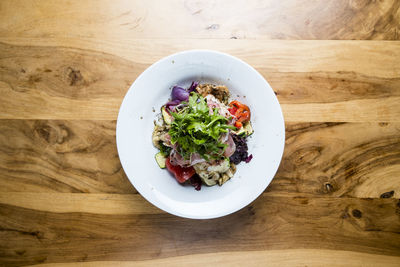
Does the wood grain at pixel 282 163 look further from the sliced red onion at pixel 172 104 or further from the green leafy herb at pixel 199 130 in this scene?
the green leafy herb at pixel 199 130

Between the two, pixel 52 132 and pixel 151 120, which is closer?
pixel 151 120

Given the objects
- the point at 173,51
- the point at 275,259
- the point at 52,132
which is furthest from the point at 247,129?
the point at 52,132

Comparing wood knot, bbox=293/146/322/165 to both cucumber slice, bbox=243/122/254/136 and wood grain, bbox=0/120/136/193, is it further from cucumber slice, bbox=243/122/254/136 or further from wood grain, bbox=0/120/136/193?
wood grain, bbox=0/120/136/193

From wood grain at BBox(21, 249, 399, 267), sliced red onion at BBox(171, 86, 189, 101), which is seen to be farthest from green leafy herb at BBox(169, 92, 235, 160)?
wood grain at BBox(21, 249, 399, 267)

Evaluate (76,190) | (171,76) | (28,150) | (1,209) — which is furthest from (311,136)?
(1,209)

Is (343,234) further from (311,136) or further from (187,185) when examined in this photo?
(187,185)

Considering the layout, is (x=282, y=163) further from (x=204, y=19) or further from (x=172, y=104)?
(x=204, y=19)

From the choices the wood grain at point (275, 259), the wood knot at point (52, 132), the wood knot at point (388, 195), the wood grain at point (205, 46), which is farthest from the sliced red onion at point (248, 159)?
the wood knot at point (52, 132)
